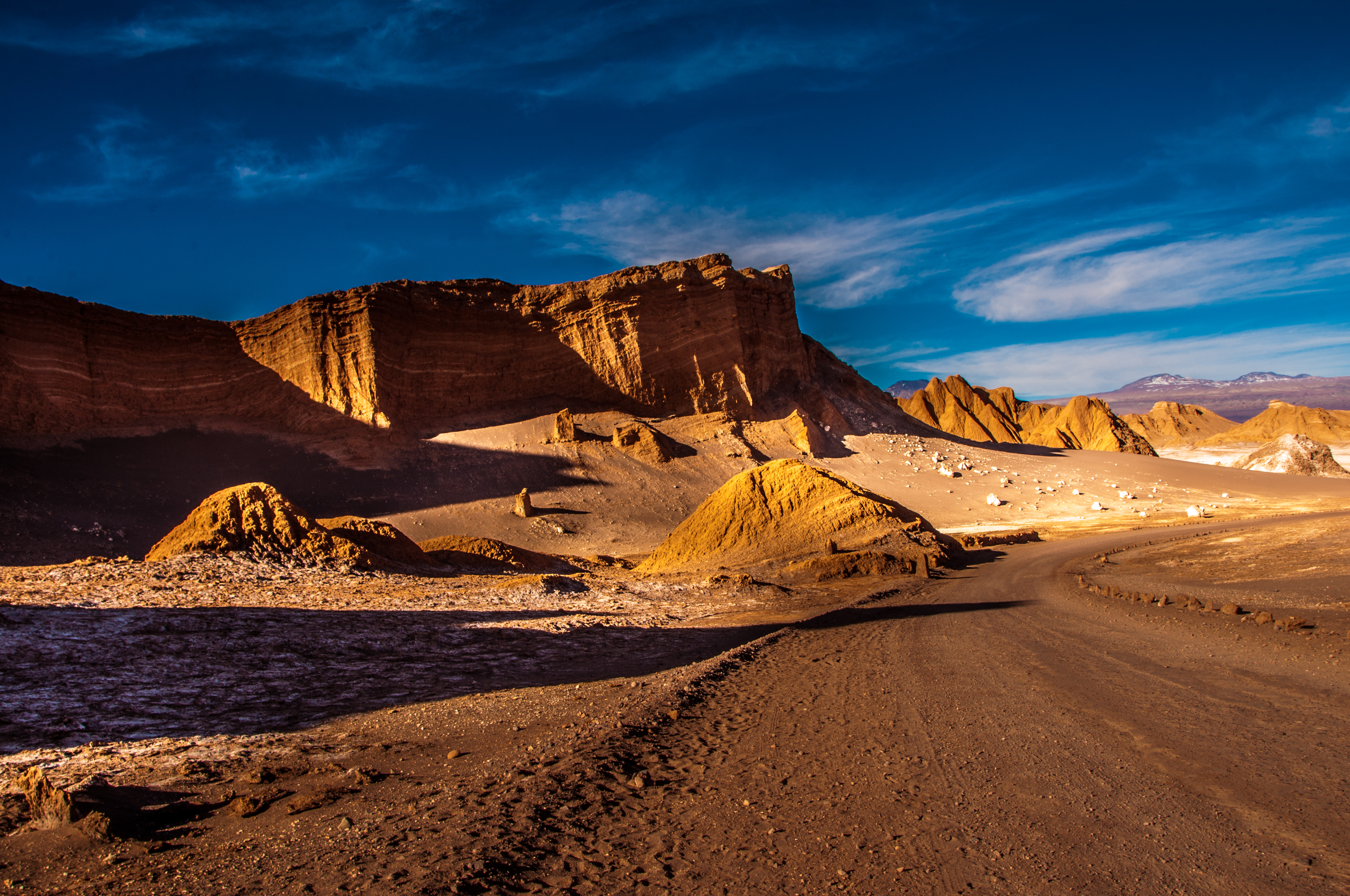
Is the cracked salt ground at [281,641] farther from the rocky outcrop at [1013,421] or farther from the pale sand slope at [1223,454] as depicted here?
the pale sand slope at [1223,454]

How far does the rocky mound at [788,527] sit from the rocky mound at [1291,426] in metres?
113

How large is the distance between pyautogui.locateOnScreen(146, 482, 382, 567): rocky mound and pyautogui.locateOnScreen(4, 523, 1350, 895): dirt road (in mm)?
10605

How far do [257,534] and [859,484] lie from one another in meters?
40.6

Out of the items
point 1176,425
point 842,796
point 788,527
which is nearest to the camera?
point 842,796

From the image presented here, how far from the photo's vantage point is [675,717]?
6.28 meters

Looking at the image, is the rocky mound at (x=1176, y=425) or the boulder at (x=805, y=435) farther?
the rocky mound at (x=1176, y=425)

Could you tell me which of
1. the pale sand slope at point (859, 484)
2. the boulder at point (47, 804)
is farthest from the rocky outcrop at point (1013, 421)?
the boulder at point (47, 804)

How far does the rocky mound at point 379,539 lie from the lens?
18069 mm

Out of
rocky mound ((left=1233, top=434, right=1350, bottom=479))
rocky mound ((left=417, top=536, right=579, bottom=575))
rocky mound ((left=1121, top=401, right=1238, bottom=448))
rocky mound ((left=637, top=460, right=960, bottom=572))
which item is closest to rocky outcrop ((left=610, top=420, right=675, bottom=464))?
rocky mound ((left=417, top=536, right=579, bottom=575))

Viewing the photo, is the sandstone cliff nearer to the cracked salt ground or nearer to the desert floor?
the cracked salt ground

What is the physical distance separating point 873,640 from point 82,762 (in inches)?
362

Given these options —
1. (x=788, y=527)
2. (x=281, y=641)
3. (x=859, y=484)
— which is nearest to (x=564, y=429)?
(x=859, y=484)

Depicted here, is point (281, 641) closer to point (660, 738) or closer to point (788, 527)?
point (660, 738)

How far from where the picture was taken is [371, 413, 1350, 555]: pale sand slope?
1446 inches
